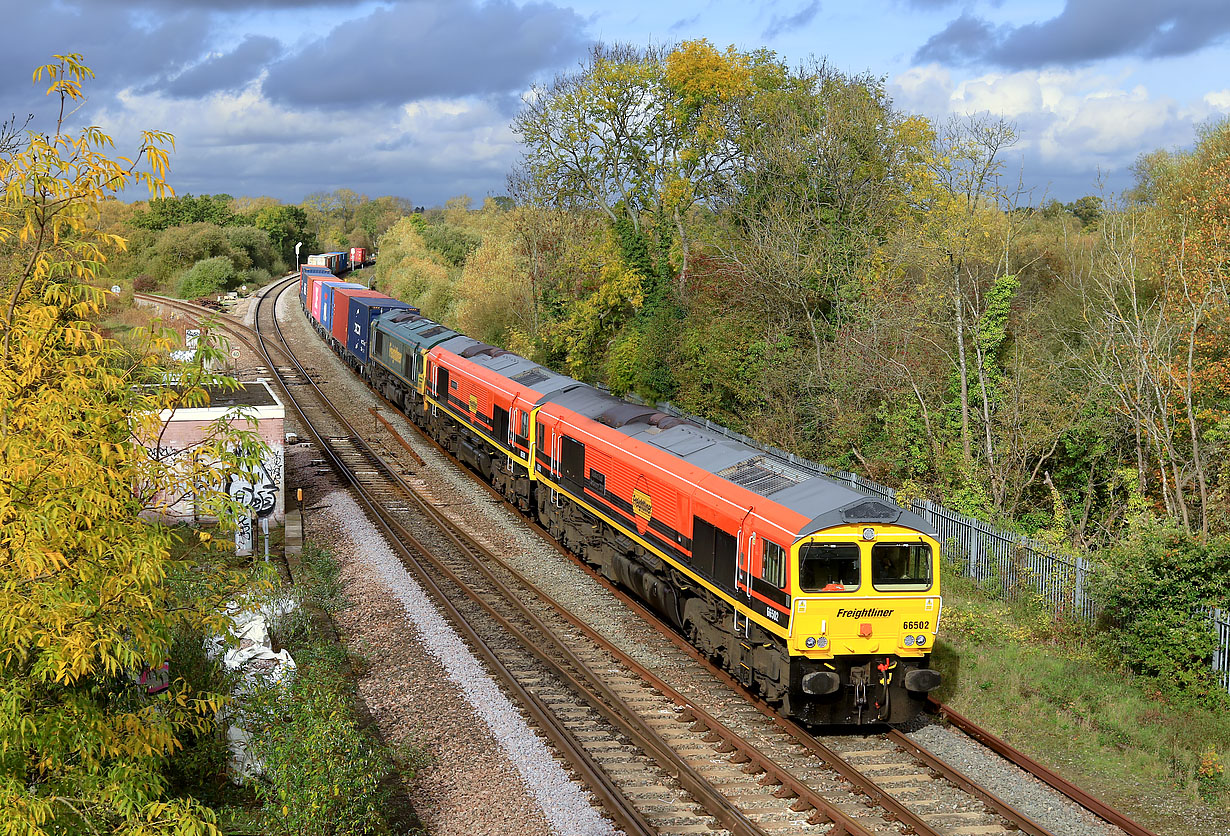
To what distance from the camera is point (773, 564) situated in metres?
13.8

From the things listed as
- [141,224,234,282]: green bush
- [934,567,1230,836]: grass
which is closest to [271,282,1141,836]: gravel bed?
[934,567,1230,836]: grass

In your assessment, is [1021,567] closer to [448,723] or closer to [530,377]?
[448,723]

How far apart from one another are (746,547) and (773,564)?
72 cm

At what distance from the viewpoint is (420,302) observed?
212ft

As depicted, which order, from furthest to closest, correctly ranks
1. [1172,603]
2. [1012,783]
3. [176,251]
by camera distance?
[176,251]
[1172,603]
[1012,783]

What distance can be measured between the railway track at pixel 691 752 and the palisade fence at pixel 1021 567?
178 inches

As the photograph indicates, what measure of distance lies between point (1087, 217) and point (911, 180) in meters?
40.2

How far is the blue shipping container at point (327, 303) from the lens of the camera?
5109 centimetres

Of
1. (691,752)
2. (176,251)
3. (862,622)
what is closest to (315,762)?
(691,752)

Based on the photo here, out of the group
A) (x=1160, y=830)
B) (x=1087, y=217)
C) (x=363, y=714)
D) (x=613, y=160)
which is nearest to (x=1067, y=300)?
(x=613, y=160)

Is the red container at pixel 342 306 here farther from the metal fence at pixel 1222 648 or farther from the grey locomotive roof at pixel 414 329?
the metal fence at pixel 1222 648

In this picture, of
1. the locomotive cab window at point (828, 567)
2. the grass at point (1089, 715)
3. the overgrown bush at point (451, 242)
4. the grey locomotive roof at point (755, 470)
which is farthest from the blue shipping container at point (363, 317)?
the overgrown bush at point (451, 242)

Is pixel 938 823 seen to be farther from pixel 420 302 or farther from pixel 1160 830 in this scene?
pixel 420 302

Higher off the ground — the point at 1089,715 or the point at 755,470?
the point at 755,470
